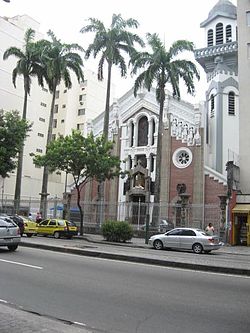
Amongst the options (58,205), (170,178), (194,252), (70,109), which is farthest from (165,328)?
(70,109)

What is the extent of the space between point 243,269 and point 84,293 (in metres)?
5.57

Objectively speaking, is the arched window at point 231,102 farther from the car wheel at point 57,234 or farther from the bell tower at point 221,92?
the car wheel at point 57,234

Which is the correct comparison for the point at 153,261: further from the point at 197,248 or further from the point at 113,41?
the point at 113,41

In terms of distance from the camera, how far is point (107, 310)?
7.04 meters

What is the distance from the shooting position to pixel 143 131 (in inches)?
1945

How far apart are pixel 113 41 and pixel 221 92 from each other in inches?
578

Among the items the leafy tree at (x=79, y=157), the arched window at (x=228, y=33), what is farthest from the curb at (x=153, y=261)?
the arched window at (x=228, y=33)

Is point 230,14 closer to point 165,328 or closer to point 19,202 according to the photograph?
point 19,202

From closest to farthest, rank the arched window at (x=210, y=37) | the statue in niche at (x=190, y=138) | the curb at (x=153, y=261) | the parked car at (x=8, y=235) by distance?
the curb at (x=153, y=261) < the parked car at (x=8, y=235) < the statue in niche at (x=190, y=138) < the arched window at (x=210, y=37)

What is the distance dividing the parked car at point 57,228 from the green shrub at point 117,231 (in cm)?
317

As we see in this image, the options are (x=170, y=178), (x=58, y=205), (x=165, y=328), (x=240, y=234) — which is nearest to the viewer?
(x=165, y=328)

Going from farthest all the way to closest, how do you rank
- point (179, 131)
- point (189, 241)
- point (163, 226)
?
point (179, 131), point (163, 226), point (189, 241)

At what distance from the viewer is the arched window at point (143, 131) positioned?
49.1 m

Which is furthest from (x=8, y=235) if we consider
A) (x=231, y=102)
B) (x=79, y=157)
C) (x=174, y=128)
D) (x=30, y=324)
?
(x=231, y=102)
